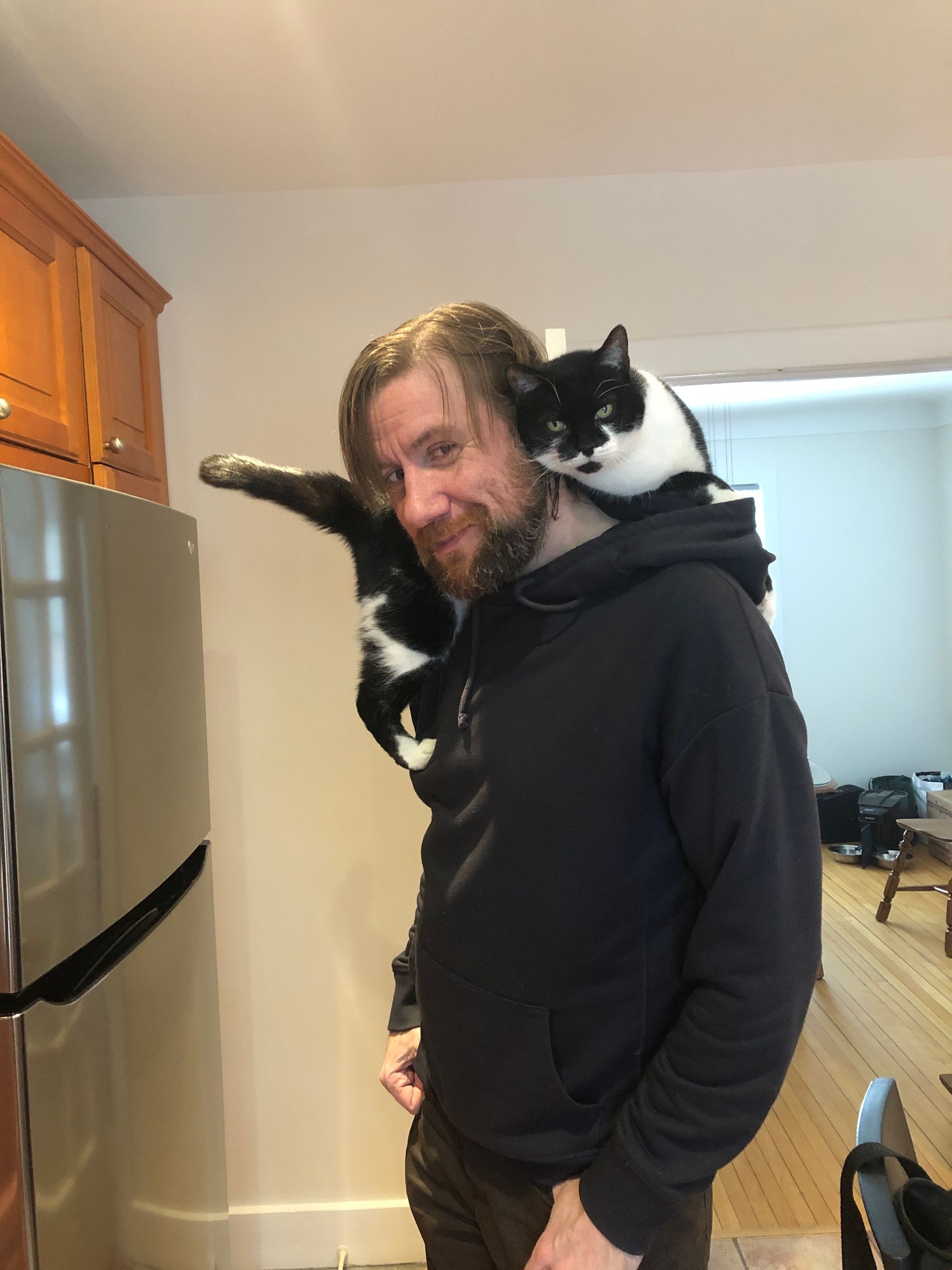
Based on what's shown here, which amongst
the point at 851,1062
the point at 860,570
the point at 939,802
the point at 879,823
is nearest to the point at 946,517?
the point at 860,570

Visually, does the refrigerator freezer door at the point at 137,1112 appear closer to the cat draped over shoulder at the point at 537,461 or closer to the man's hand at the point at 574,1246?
the cat draped over shoulder at the point at 537,461

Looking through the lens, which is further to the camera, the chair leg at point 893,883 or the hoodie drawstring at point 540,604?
the chair leg at point 893,883

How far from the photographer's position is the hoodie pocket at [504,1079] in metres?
0.73

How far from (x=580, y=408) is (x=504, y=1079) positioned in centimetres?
80

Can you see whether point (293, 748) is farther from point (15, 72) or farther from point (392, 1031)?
point (15, 72)

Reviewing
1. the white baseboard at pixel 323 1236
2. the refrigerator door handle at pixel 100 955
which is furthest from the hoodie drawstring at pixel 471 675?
the white baseboard at pixel 323 1236

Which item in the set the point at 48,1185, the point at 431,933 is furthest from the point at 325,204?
the point at 48,1185

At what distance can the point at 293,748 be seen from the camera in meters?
1.71

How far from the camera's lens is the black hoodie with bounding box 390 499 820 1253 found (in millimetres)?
619

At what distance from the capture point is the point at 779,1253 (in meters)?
1.61

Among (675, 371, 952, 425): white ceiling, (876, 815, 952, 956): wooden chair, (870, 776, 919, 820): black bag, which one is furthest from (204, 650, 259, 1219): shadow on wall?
(870, 776, 919, 820): black bag

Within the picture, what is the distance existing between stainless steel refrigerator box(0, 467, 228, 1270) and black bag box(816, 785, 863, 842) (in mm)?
2862

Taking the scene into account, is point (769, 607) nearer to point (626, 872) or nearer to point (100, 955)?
point (626, 872)

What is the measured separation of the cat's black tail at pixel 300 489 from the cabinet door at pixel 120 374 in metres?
0.49
